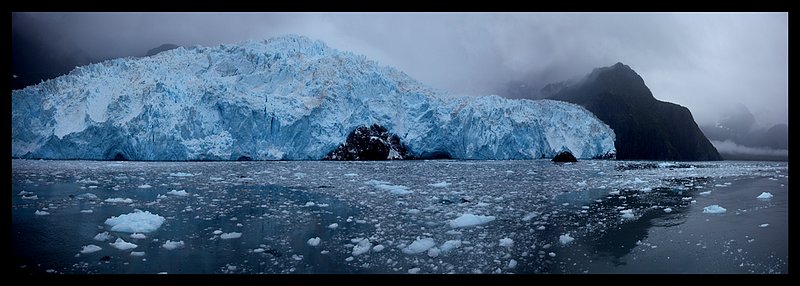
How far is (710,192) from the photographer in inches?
423

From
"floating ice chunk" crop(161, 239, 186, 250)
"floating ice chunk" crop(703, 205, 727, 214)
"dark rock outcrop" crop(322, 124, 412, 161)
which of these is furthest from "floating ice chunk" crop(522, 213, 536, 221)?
"dark rock outcrop" crop(322, 124, 412, 161)

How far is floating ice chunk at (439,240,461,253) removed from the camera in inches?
195

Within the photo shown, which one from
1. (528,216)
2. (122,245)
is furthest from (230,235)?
(528,216)

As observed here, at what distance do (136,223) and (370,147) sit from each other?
24.3 meters

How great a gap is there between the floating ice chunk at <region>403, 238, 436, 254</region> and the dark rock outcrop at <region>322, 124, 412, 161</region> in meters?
23.4

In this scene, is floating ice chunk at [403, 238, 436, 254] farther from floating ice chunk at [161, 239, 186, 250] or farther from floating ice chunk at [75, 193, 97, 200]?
floating ice chunk at [75, 193, 97, 200]

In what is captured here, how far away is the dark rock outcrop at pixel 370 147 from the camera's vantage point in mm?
29047

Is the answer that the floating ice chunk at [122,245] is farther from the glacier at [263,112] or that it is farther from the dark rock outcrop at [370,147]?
the dark rock outcrop at [370,147]

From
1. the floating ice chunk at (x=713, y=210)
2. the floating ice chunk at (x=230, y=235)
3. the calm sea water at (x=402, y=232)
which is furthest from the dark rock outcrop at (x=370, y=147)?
the floating ice chunk at (x=230, y=235)

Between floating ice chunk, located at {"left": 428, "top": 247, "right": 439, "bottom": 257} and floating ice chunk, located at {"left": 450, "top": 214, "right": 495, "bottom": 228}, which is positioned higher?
floating ice chunk, located at {"left": 450, "top": 214, "right": 495, "bottom": 228}

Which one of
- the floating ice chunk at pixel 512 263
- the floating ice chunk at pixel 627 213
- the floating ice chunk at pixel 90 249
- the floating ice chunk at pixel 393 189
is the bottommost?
the floating ice chunk at pixel 90 249

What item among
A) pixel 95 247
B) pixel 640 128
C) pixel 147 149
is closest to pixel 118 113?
pixel 147 149

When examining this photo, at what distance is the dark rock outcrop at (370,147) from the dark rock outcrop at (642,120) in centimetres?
4370

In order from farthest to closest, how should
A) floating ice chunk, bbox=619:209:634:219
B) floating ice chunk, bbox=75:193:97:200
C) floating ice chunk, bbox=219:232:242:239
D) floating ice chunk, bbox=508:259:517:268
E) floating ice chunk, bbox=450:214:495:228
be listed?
floating ice chunk, bbox=75:193:97:200
floating ice chunk, bbox=619:209:634:219
floating ice chunk, bbox=450:214:495:228
floating ice chunk, bbox=219:232:242:239
floating ice chunk, bbox=508:259:517:268
